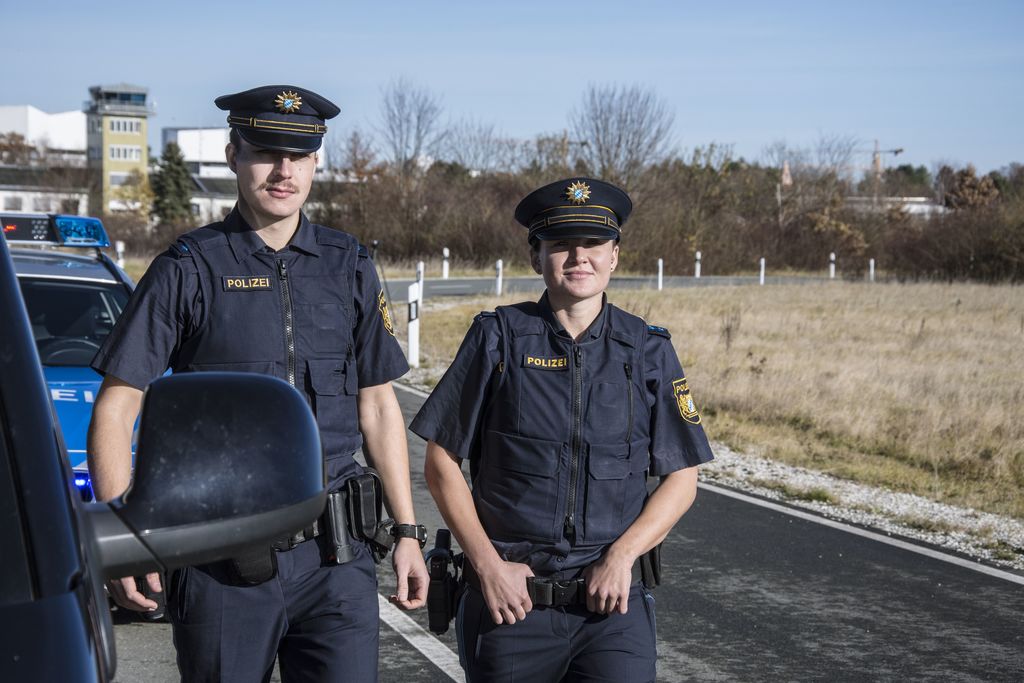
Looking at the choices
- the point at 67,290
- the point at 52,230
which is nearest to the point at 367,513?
the point at 52,230

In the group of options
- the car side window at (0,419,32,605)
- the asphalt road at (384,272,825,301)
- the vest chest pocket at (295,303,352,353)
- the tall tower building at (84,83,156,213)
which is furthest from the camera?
the tall tower building at (84,83,156,213)

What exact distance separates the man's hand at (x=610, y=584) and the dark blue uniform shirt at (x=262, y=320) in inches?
27.7

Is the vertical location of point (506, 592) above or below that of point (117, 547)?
below

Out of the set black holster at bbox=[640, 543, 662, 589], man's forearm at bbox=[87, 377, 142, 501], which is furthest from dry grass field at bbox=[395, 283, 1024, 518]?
man's forearm at bbox=[87, 377, 142, 501]

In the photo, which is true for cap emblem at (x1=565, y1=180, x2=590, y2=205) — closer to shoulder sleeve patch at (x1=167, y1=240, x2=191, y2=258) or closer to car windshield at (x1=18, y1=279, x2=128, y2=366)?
shoulder sleeve patch at (x1=167, y1=240, x2=191, y2=258)

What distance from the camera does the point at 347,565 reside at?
3.16 metres

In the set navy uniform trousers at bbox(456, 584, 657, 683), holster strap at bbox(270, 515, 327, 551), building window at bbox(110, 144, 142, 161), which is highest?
building window at bbox(110, 144, 142, 161)

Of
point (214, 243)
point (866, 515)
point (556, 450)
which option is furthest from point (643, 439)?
point (866, 515)

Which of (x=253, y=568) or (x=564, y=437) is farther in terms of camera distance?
(x=564, y=437)

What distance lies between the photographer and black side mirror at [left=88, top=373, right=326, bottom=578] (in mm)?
1584

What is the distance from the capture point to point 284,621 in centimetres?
306

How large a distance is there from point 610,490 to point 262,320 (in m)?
0.99

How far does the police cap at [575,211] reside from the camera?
333cm

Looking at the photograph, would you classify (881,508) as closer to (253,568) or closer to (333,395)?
(333,395)
